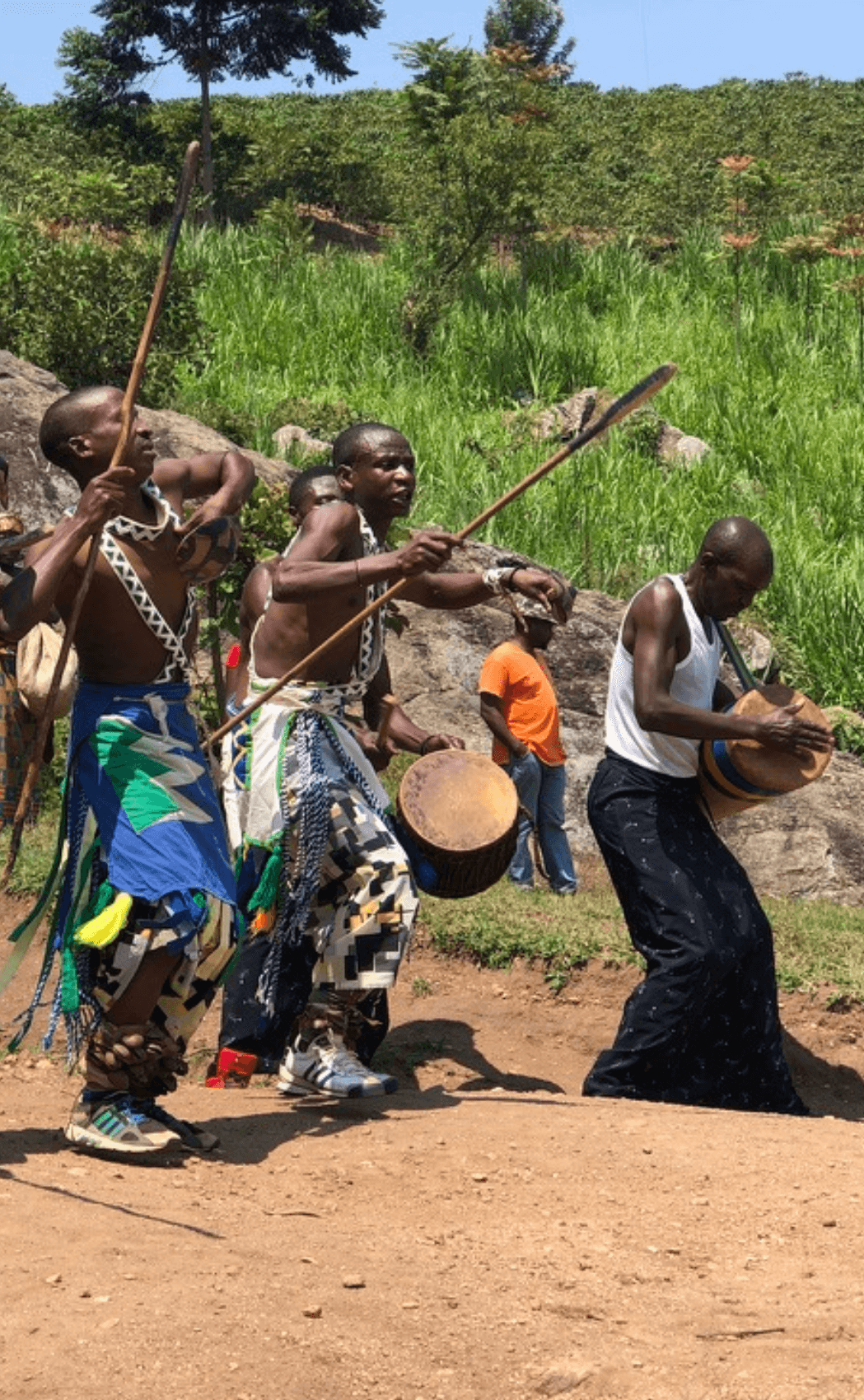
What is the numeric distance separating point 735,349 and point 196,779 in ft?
40.2

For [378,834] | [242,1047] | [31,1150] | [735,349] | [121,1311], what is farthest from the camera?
[735,349]

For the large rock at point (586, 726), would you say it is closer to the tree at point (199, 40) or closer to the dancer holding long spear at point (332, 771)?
the dancer holding long spear at point (332, 771)

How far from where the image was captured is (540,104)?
754 inches

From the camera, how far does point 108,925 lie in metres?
4.57

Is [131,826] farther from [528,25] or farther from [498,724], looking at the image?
[528,25]

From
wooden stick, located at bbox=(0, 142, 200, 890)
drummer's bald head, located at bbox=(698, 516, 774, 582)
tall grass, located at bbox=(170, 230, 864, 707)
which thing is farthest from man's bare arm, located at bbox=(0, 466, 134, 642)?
tall grass, located at bbox=(170, 230, 864, 707)

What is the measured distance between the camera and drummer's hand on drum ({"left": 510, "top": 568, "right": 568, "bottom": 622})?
17.1ft

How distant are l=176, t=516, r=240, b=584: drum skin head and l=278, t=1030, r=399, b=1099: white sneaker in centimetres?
134

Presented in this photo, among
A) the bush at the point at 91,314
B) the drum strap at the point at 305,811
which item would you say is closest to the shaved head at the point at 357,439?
the drum strap at the point at 305,811

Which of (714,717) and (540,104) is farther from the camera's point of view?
(540,104)

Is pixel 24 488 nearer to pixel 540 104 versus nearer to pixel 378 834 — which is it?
pixel 378 834

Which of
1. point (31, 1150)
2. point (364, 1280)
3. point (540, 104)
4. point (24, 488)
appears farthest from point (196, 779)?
point (540, 104)

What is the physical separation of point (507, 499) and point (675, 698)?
109 centimetres

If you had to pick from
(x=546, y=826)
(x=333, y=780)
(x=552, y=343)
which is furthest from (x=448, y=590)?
(x=552, y=343)
